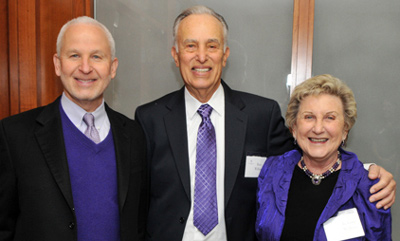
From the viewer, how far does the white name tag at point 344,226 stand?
1.58 m

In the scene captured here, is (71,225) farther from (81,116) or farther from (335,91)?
(335,91)

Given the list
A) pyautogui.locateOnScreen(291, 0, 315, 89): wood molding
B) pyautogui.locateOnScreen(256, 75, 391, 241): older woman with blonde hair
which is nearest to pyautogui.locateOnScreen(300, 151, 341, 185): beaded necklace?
pyautogui.locateOnScreen(256, 75, 391, 241): older woman with blonde hair

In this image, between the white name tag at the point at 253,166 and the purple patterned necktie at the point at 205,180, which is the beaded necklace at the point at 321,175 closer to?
the white name tag at the point at 253,166

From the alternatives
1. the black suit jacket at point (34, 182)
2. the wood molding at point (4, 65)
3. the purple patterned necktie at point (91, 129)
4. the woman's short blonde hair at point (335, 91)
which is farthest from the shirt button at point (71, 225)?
the woman's short blonde hair at point (335, 91)

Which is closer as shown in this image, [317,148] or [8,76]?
[317,148]

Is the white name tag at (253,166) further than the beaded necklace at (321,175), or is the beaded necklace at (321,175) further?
the white name tag at (253,166)

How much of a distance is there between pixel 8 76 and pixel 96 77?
3.15 ft

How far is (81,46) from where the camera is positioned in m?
1.67

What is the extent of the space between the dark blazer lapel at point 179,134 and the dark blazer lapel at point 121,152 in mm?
267

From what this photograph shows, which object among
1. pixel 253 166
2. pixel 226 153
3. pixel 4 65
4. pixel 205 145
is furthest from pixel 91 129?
pixel 4 65

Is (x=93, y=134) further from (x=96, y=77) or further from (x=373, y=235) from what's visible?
(x=373, y=235)

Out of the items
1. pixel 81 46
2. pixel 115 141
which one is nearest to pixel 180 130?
pixel 115 141

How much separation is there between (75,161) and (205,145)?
27.6 inches

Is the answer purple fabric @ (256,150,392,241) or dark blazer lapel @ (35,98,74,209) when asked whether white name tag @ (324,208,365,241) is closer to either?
purple fabric @ (256,150,392,241)
